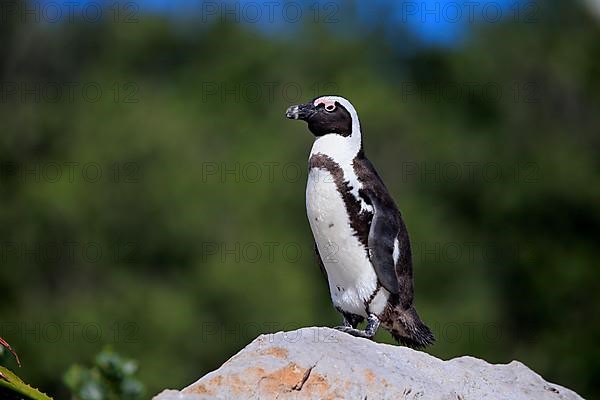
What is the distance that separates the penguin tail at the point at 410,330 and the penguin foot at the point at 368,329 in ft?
0.49

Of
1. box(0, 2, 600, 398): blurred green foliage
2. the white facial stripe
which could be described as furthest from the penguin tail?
box(0, 2, 600, 398): blurred green foliage

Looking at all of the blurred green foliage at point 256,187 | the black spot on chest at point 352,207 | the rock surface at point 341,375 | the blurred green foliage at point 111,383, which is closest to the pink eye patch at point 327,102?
the black spot on chest at point 352,207

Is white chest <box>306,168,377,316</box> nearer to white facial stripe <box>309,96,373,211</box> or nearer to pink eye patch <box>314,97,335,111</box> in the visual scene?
white facial stripe <box>309,96,373,211</box>

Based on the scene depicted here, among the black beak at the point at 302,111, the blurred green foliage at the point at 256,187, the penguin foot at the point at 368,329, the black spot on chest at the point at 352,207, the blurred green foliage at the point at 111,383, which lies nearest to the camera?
the blurred green foliage at the point at 111,383

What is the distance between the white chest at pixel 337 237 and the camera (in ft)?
28.5

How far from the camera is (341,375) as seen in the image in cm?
718

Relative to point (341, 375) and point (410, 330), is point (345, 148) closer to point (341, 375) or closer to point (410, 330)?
point (410, 330)

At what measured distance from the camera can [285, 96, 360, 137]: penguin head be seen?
29.0 feet

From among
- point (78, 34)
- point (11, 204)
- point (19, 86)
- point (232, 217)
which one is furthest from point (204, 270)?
point (78, 34)

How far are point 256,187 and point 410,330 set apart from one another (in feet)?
104

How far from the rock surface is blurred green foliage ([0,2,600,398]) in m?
17.4

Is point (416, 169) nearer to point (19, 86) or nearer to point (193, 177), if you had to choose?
point (193, 177)

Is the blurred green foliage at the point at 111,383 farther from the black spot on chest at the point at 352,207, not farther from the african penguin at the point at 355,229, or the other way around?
the black spot on chest at the point at 352,207

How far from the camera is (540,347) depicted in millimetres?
40719
